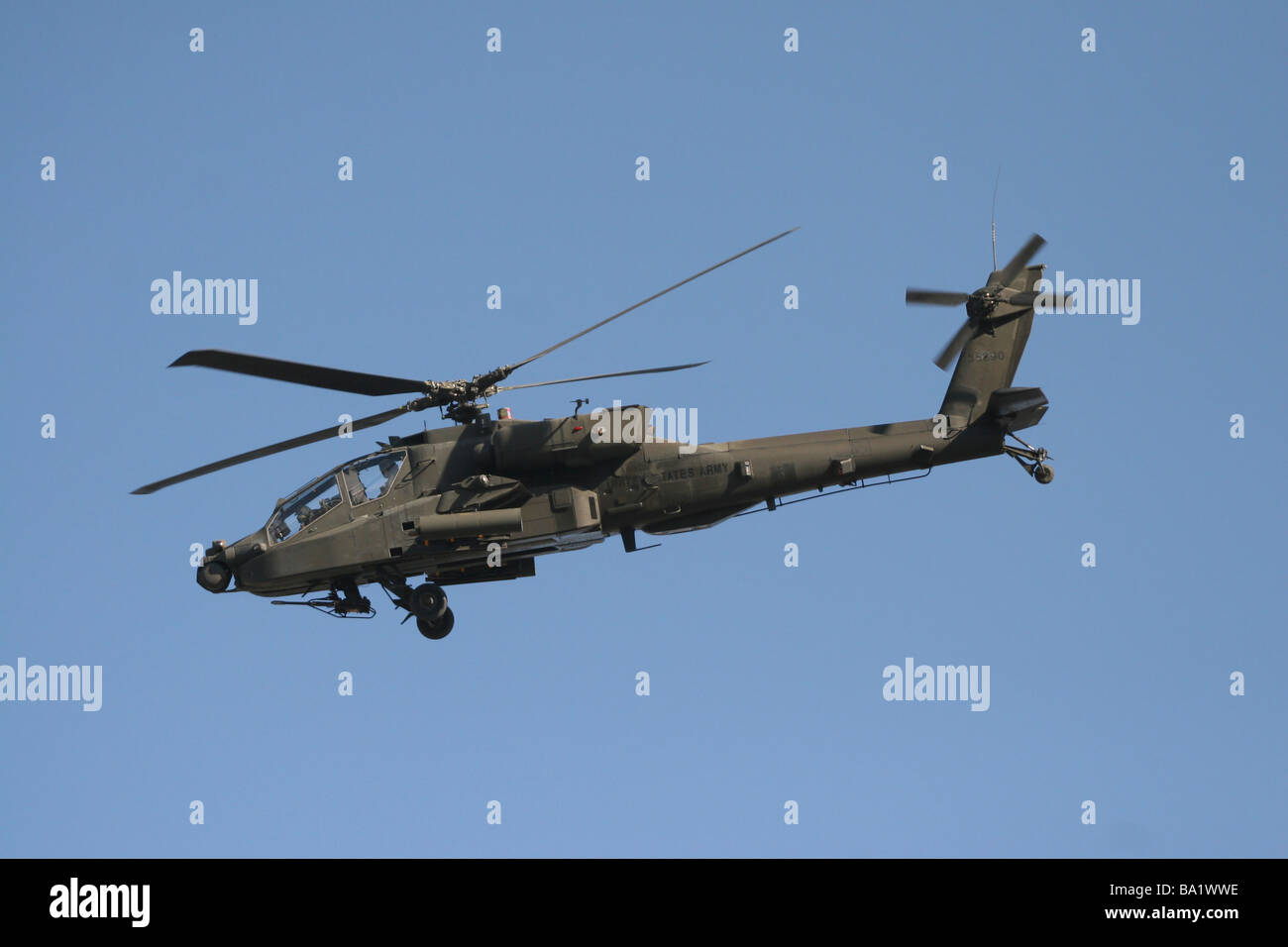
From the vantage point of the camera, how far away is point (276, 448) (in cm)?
2656

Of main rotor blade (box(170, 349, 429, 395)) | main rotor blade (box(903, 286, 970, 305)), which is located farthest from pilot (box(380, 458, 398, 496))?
main rotor blade (box(903, 286, 970, 305))

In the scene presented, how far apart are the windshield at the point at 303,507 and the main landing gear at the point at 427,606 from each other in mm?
1879

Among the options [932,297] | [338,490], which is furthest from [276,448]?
[932,297]

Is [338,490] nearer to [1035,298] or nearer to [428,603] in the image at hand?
[428,603]

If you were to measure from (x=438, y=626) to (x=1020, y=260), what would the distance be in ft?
44.8

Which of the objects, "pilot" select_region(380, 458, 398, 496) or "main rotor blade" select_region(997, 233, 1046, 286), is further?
"main rotor blade" select_region(997, 233, 1046, 286)

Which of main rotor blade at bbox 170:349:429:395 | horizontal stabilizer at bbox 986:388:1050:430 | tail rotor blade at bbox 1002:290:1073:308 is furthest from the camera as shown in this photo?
tail rotor blade at bbox 1002:290:1073:308

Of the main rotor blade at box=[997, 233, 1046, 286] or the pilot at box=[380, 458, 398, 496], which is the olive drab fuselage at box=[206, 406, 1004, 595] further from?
the main rotor blade at box=[997, 233, 1046, 286]

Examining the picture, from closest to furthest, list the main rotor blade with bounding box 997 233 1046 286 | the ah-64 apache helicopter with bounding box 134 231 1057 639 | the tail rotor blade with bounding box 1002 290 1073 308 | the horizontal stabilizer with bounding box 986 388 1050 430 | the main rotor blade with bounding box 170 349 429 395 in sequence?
the main rotor blade with bounding box 170 349 429 395 → the ah-64 apache helicopter with bounding box 134 231 1057 639 → the horizontal stabilizer with bounding box 986 388 1050 430 → the tail rotor blade with bounding box 1002 290 1073 308 → the main rotor blade with bounding box 997 233 1046 286

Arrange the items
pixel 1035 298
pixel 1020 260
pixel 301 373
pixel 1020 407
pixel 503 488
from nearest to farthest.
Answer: pixel 301 373 < pixel 503 488 < pixel 1020 407 < pixel 1035 298 < pixel 1020 260

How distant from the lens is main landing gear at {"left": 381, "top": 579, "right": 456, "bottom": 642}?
28.5 m

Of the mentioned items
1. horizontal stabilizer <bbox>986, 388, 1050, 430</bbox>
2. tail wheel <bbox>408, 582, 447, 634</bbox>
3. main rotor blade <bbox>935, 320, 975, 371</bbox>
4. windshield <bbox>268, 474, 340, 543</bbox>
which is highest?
main rotor blade <bbox>935, 320, 975, 371</bbox>

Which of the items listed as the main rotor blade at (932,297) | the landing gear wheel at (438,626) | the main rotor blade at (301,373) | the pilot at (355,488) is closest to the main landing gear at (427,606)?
the landing gear wheel at (438,626)
